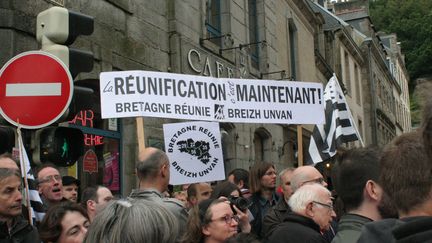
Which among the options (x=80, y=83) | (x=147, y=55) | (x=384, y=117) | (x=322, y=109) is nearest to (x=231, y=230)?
(x=322, y=109)

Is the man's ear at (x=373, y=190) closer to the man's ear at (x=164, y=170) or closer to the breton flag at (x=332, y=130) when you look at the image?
the man's ear at (x=164, y=170)

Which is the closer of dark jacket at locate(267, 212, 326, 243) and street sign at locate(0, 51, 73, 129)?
dark jacket at locate(267, 212, 326, 243)

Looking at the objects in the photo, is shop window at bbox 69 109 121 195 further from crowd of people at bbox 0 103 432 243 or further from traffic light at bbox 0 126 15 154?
traffic light at bbox 0 126 15 154

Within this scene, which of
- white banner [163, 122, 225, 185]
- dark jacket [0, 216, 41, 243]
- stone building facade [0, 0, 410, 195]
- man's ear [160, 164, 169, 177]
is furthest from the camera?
stone building facade [0, 0, 410, 195]

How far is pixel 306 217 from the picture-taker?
13.0ft

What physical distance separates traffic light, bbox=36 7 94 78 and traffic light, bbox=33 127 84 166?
68 cm

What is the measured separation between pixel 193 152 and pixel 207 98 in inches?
26.1

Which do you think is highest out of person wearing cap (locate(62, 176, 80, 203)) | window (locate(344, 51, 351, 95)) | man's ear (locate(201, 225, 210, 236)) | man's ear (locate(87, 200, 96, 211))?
window (locate(344, 51, 351, 95))

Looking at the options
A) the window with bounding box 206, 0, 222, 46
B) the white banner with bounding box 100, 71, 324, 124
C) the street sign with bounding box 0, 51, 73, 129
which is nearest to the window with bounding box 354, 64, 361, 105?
the window with bounding box 206, 0, 222, 46

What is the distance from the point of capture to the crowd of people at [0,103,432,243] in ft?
7.00

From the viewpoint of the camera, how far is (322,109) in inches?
298

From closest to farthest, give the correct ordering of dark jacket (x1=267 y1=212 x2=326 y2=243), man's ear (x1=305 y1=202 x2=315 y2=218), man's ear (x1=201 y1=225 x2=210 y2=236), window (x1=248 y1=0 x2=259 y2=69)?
dark jacket (x1=267 y1=212 x2=326 y2=243) → man's ear (x1=305 y1=202 x2=315 y2=218) → man's ear (x1=201 y1=225 x2=210 y2=236) → window (x1=248 y1=0 x2=259 y2=69)

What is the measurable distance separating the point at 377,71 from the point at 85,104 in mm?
38272

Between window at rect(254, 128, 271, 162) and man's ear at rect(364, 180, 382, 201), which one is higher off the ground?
window at rect(254, 128, 271, 162)
